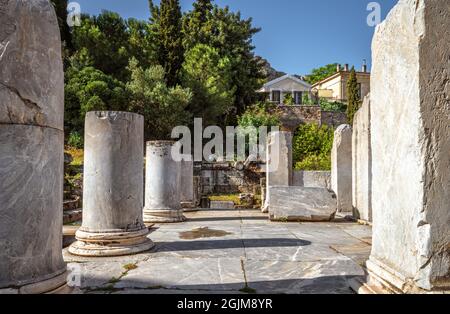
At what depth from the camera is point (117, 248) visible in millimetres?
5879

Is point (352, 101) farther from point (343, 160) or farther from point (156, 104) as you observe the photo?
point (343, 160)

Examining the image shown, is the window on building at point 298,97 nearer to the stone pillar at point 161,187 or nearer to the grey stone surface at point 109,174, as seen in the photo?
the stone pillar at point 161,187

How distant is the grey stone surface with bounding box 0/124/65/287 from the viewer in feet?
9.24

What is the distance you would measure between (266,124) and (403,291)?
90.3 ft

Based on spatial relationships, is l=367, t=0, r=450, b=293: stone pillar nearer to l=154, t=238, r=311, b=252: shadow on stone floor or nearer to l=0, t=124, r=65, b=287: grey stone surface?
l=0, t=124, r=65, b=287: grey stone surface

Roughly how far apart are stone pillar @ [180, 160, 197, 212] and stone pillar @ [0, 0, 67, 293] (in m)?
10.3

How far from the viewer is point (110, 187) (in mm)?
6078

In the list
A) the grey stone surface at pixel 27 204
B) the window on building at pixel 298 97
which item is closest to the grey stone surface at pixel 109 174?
the grey stone surface at pixel 27 204

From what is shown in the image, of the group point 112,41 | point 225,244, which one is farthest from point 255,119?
point 225,244

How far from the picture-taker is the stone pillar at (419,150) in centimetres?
268

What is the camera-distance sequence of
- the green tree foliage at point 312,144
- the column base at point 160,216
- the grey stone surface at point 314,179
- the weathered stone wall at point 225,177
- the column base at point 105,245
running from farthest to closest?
the green tree foliage at point 312,144, the weathered stone wall at point 225,177, the grey stone surface at point 314,179, the column base at point 160,216, the column base at point 105,245

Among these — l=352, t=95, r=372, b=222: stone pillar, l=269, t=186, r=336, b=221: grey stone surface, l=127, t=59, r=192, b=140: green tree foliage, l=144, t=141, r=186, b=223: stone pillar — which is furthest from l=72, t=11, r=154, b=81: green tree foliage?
l=352, t=95, r=372, b=222: stone pillar

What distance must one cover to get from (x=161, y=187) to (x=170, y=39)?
26.6 m
